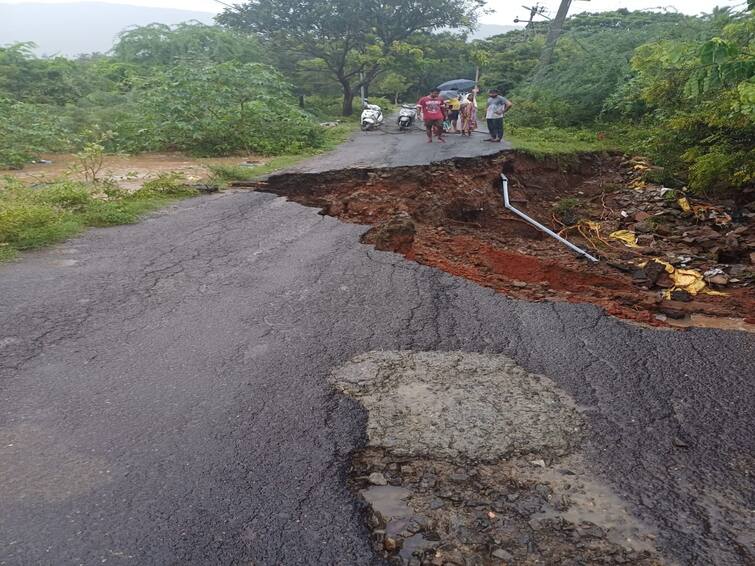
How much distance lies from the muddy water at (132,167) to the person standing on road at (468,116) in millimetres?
6099

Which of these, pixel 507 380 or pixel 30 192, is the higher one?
pixel 30 192

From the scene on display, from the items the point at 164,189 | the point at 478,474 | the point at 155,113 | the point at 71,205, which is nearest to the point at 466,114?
the point at 155,113

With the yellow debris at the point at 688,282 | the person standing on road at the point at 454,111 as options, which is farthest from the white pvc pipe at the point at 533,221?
the person standing on road at the point at 454,111

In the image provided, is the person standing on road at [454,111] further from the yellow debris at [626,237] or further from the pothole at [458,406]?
the pothole at [458,406]

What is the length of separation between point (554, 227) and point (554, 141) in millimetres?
5478

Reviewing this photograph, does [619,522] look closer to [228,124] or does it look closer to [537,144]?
[537,144]

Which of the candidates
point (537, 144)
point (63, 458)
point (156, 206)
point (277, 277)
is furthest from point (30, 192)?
point (537, 144)

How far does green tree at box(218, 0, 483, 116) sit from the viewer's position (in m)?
22.9

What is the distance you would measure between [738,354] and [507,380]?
1.80m

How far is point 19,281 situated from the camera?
4828mm

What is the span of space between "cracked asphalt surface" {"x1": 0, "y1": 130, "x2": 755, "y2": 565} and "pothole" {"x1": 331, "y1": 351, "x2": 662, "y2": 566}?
0.13 meters

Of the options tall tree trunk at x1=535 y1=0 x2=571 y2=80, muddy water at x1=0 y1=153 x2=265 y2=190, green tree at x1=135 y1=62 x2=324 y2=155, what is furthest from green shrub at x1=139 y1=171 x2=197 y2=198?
tall tree trunk at x1=535 y1=0 x2=571 y2=80

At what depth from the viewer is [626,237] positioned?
312 inches

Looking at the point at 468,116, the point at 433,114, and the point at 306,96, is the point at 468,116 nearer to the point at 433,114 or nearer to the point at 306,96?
the point at 433,114
